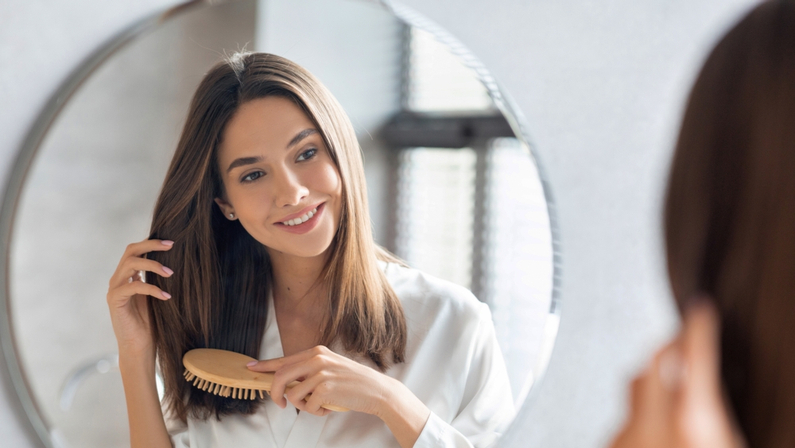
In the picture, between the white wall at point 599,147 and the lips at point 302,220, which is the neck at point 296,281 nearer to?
the lips at point 302,220

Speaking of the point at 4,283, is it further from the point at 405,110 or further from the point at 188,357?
the point at 405,110

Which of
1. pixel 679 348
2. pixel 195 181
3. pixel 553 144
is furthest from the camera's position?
pixel 553 144

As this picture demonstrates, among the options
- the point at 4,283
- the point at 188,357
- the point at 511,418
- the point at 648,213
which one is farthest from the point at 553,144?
the point at 4,283

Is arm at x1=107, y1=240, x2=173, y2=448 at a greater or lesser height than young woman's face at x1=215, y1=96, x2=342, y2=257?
lesser

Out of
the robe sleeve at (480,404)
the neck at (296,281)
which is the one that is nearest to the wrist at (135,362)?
the neck at (296,281)

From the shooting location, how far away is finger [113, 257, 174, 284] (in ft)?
1.37

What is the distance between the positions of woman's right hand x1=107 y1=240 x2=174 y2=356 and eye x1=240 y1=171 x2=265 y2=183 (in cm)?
7

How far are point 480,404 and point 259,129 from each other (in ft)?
0.92

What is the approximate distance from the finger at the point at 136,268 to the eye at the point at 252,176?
9cm

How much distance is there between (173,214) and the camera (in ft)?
1.34

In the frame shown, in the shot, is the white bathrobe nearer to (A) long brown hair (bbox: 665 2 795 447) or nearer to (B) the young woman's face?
(B) the young woman's face

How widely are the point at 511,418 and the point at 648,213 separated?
9.6 inches

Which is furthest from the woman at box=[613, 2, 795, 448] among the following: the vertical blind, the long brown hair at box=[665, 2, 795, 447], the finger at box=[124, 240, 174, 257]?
the finger at box=[124, 240, 174, 257]

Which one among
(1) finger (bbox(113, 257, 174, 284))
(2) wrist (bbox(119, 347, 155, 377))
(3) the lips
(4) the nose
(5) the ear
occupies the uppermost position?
(4) the nose
